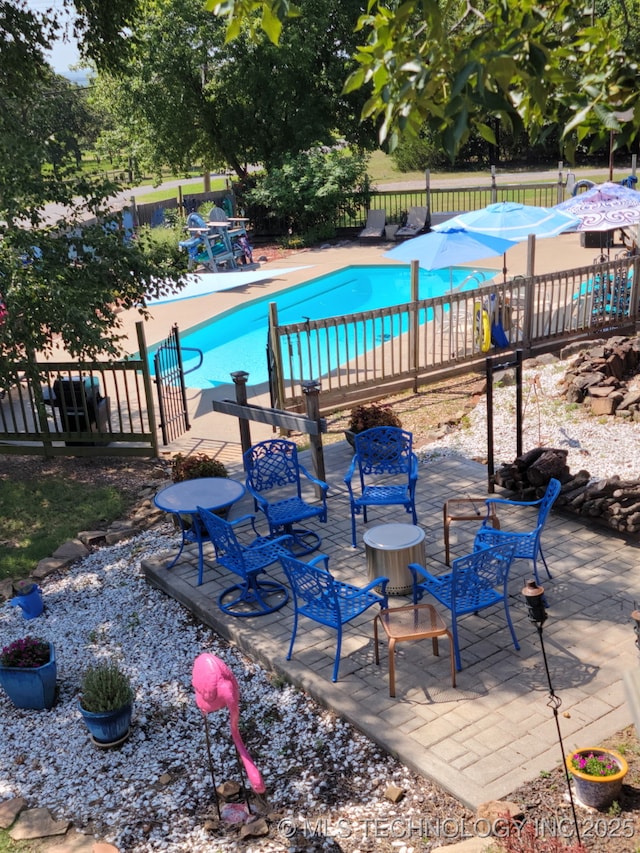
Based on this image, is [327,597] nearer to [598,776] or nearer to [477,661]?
[477,661]

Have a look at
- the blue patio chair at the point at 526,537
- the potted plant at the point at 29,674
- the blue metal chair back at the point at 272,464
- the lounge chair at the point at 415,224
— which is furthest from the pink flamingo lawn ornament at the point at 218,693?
the lounge chair at the point at 415,224

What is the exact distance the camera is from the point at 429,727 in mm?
5332

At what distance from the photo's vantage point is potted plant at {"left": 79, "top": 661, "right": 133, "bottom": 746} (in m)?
5.52

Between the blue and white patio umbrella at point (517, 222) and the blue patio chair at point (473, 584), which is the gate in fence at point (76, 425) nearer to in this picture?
the blue patio chair at point (473, 584)

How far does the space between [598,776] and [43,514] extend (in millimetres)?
6852

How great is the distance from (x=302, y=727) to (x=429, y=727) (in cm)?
84

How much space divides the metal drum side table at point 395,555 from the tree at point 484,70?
3.10 metres

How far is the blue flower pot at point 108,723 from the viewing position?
5.52m

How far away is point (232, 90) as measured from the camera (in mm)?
27984

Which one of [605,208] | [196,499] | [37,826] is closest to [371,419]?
[196,499]

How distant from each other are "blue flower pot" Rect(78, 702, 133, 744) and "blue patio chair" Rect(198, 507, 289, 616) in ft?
4.68

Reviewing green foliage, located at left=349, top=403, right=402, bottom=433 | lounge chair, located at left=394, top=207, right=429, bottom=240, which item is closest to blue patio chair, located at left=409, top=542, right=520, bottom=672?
green foliage, located at left=349, top=403, right=402, bottom=433

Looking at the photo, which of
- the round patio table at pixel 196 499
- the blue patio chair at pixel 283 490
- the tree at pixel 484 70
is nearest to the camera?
the tree at pixel 484 70

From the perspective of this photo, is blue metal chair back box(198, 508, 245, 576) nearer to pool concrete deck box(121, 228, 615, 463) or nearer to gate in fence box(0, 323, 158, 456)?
pool concrete deck box(121, 228, 615, 463)
